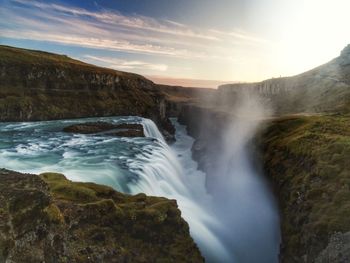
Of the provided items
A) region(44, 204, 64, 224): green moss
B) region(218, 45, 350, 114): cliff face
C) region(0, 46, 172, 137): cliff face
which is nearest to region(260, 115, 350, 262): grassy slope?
region(44, 204, 64, 224): green moss

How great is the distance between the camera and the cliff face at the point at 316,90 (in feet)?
308

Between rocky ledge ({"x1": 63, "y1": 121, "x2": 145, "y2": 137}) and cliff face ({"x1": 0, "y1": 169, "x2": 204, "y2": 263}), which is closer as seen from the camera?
cliff face ({"x1": 0, "y1": 169, "x2": 204, "y2": 263})

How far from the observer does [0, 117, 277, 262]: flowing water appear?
39.5 meters

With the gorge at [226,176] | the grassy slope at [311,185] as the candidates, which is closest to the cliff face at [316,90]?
the gorge at [226,176]

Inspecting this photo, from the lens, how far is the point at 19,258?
18.2 metres

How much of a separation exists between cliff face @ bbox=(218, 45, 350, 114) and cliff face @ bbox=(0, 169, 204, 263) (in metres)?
59.1

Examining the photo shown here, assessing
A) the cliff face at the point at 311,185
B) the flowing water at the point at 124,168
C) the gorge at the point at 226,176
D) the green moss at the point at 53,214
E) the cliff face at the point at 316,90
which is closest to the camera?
the green moss at the point at 53,214

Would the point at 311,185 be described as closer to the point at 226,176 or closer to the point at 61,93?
the point at 226,176

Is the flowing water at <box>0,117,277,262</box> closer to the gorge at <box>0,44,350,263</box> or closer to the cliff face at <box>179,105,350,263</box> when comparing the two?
the gorge at <box>0,44,350,263</box>

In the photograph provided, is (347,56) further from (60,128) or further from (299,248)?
(299,248)

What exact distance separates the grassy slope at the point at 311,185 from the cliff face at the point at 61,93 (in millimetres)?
85033

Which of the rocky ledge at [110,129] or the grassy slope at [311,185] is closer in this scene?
the grassy slope at [311,185]

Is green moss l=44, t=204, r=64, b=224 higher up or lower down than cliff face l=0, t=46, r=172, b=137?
higher up

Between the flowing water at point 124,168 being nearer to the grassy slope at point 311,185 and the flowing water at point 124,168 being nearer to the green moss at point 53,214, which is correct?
the grassy slope at point 311,185
